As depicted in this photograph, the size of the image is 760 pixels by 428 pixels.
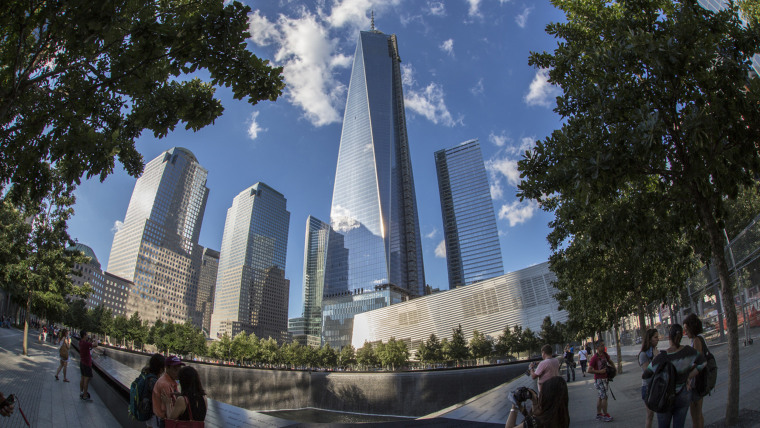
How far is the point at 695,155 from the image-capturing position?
5.66 metres

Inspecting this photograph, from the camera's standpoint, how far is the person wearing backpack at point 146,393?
4.62 metres

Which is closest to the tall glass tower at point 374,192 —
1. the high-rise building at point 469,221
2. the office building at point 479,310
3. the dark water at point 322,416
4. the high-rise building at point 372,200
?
the high-rise building at point 372,200

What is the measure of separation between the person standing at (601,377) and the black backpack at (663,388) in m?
3.15

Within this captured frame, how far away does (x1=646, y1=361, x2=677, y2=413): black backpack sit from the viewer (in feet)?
15.1

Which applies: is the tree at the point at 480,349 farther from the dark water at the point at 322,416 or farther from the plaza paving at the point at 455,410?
the plaza paving at the point at 455,410

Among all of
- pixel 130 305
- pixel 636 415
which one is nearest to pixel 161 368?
pixel 636 415

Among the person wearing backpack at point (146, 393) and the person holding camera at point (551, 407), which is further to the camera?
the person wearing backpack at point (146, 393)

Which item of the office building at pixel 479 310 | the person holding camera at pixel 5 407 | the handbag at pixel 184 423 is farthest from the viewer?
the office building at pixel 479 310

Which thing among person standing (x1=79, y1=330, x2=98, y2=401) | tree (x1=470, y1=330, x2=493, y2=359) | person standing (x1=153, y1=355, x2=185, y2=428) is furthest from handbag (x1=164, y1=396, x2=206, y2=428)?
tree (x1=470, y1=330, x2=493, y2=359)

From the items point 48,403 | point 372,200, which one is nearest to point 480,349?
point 48,403

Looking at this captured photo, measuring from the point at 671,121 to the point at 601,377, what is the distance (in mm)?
5451

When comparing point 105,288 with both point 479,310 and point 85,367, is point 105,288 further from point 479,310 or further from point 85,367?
point 85,367

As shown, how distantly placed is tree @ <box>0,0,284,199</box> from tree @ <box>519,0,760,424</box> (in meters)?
4.87

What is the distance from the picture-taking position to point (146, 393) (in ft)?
15.5
